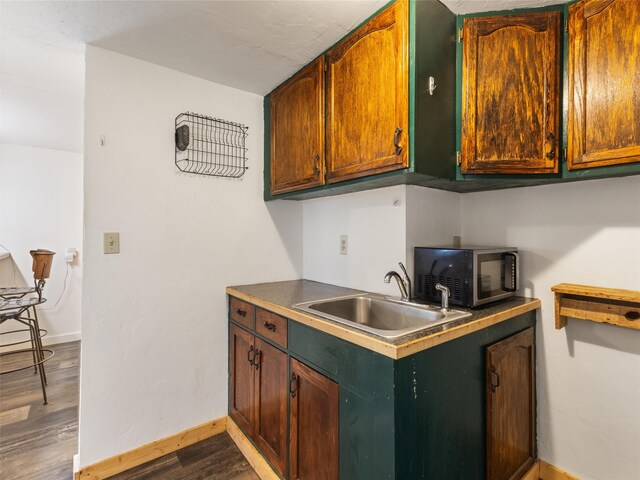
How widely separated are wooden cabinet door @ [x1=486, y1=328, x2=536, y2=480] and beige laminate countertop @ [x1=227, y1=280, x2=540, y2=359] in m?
0.14

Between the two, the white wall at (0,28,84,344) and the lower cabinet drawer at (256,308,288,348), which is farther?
the white wall at (0,28,84,344)

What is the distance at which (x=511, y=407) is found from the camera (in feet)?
4.82

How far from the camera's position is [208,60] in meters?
1.80

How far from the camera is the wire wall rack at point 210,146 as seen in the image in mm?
1931

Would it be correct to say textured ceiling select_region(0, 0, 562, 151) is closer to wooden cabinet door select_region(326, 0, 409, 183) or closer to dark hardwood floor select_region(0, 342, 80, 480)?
wooden cabinet door select_region(326, 0, 409, 183)

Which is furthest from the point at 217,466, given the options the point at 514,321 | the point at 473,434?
the point at 514,321

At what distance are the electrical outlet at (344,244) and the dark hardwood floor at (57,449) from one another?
133cm

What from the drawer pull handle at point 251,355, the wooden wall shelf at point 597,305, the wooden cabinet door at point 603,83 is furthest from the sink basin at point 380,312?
the wooden cabinet door at point 603,83

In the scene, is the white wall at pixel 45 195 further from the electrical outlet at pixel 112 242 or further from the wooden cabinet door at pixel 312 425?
the wooden cabinet door at pixel 312 425

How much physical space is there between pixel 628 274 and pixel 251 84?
2.25m

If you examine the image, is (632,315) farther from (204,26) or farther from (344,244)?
(204,26)

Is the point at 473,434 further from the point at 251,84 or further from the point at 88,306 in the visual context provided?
the point at 251,84

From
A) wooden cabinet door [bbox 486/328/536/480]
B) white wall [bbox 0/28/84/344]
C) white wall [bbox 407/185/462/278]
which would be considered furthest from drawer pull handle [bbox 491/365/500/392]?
white wall [bbox 0/28/84/344]

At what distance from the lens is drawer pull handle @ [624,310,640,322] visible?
132cm
